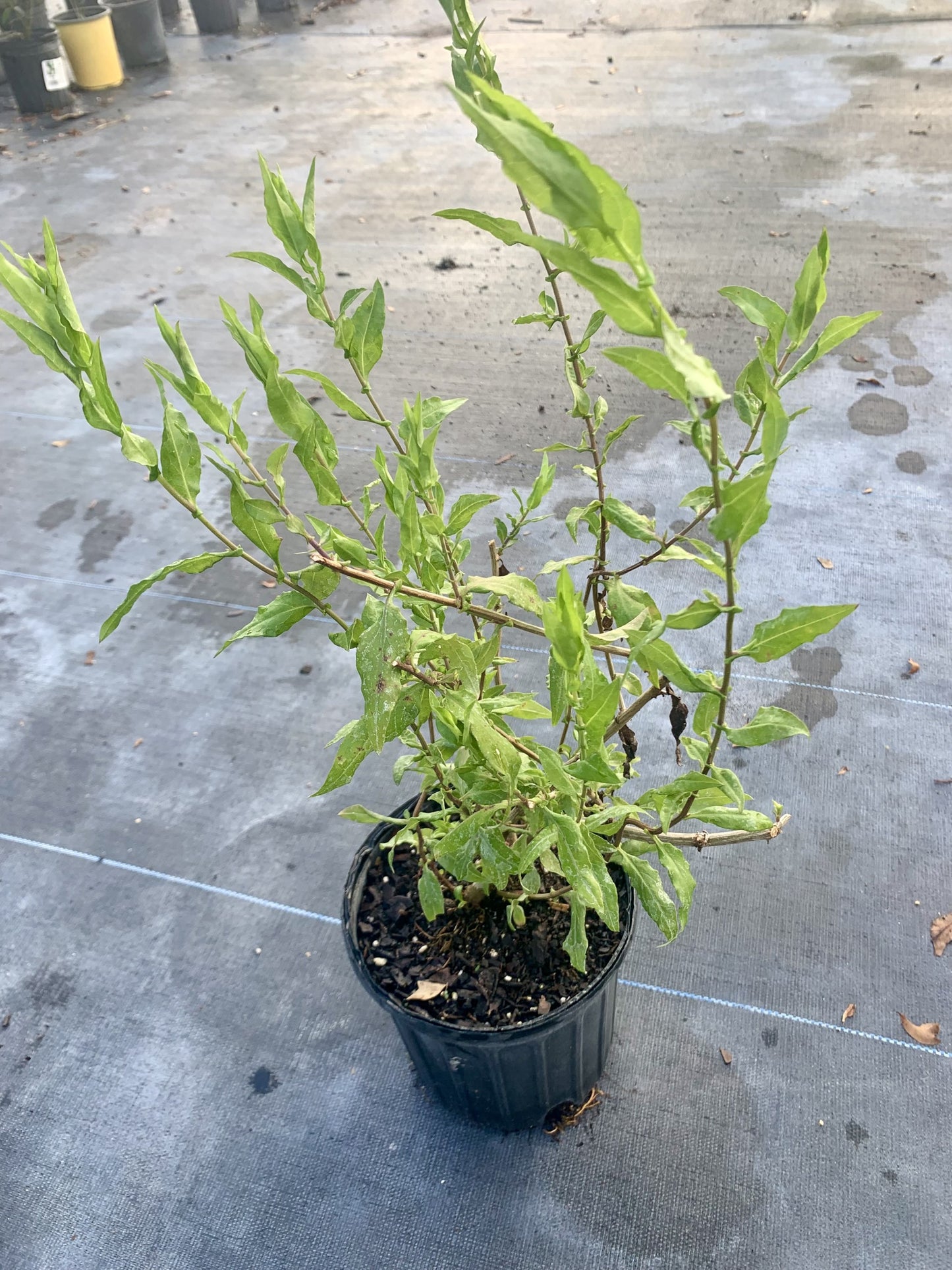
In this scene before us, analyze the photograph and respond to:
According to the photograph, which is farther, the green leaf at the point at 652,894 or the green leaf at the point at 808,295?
the green leaf at the point at 652,894

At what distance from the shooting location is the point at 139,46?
24.3ft

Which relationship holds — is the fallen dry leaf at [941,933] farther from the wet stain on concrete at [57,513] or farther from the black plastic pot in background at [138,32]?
the black plastic pot in background at [138,32]

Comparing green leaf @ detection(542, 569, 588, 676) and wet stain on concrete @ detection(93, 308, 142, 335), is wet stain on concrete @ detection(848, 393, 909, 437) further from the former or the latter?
wet stain on concrete @ detection(93, 308, 142, 335)

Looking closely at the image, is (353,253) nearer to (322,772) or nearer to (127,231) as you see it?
Answer: (127,231)

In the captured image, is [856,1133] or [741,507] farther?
[856,1133]

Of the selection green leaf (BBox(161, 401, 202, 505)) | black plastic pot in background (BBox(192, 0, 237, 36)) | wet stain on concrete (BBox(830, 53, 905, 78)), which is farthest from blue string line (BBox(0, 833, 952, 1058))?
black plastic pot in background (BBox(192, 0, 237, 36))

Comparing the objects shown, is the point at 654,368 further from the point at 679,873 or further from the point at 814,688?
the point at 814,688

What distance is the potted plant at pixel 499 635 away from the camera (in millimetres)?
718

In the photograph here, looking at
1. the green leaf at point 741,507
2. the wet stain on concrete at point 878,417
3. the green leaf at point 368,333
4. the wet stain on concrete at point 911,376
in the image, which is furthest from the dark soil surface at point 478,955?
the wet stain on concrete at point 911,376

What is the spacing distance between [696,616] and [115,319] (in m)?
4.05

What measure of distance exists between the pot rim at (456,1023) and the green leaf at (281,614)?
66cm

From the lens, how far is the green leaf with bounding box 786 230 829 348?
3.04 ft

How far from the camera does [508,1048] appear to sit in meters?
1.41

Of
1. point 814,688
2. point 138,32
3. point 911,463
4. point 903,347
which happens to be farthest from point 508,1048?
point 138,32
